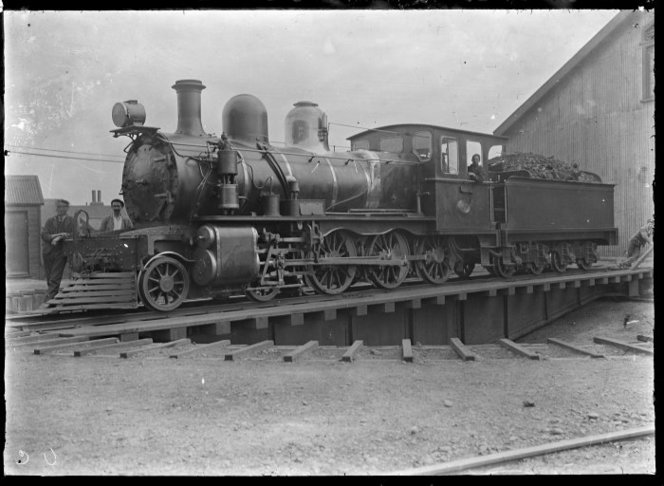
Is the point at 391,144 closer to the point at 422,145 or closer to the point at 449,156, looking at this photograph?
the point at 422,145

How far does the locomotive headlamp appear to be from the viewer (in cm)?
979

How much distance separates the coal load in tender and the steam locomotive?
0.49 m

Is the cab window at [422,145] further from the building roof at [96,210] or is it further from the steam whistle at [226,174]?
the building roof at [96,210]

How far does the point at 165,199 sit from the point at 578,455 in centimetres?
717

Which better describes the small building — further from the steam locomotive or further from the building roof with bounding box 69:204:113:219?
the steam locomotive

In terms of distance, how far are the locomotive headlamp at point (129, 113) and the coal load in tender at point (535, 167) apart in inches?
364

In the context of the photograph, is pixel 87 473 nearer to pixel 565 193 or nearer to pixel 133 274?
pixel 133 274

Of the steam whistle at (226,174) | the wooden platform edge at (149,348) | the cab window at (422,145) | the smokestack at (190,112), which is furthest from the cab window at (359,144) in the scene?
the wooden platform edge at (149,348)

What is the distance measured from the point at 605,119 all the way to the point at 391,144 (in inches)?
381

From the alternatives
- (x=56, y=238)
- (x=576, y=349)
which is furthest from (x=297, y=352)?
(x=56, y=238)

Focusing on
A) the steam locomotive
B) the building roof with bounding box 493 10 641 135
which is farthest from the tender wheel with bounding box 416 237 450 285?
the building roof with bounding box 493 10 641 135

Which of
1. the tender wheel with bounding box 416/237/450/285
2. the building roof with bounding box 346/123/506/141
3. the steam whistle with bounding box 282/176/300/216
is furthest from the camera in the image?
the tender wheel with bounding box 416/237/450/285

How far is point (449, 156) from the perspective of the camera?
45.3 ft

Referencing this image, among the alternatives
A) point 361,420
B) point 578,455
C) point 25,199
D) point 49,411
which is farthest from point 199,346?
point 25,199
